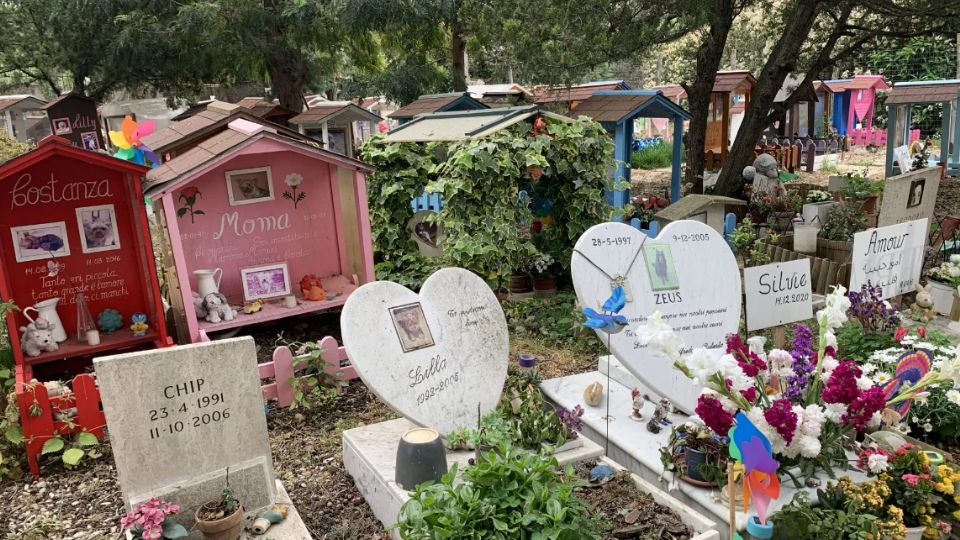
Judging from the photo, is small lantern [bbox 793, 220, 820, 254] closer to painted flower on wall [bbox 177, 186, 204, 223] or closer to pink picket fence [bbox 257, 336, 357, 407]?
pink picket fence [bbox 257, 336, 357, 407]

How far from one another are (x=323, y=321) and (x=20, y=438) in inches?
107

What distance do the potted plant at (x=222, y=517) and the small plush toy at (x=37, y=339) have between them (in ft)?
8.59

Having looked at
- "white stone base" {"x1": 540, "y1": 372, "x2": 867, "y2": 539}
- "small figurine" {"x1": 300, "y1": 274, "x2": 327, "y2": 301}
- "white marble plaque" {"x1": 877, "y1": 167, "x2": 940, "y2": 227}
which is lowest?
"white stone base" {"x1": 540, "y1": 372, "x2": 867, "y2": 539}

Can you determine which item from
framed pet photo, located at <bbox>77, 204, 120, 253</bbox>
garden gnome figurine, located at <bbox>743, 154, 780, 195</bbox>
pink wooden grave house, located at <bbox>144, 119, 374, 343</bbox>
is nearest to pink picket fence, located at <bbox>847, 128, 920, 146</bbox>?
garden gnome figurine, located at <bbox>743, 154, 780, 195</bbox>

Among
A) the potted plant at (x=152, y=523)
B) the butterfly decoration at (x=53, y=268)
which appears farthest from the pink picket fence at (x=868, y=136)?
the potted plant at (x=152, y=523)

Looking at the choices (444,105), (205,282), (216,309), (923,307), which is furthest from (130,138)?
(923,307)

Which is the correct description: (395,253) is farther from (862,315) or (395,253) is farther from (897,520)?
(897,520)

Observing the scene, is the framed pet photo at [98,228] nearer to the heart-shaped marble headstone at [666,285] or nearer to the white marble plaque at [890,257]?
the heart-shaped marble headstone at [666,285]

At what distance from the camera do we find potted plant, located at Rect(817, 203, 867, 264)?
7.54 meters

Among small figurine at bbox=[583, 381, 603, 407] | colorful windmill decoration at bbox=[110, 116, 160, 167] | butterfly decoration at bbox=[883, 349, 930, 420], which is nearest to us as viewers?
butterfly decoration at bbox=[883, 349, 930, 420]

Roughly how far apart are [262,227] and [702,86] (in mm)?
8394

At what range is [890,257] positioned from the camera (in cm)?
537

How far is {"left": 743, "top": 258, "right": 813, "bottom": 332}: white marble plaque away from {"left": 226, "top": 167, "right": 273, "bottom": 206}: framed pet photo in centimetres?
390

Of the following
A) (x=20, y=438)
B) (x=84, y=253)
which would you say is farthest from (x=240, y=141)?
(x=20, y=438)
